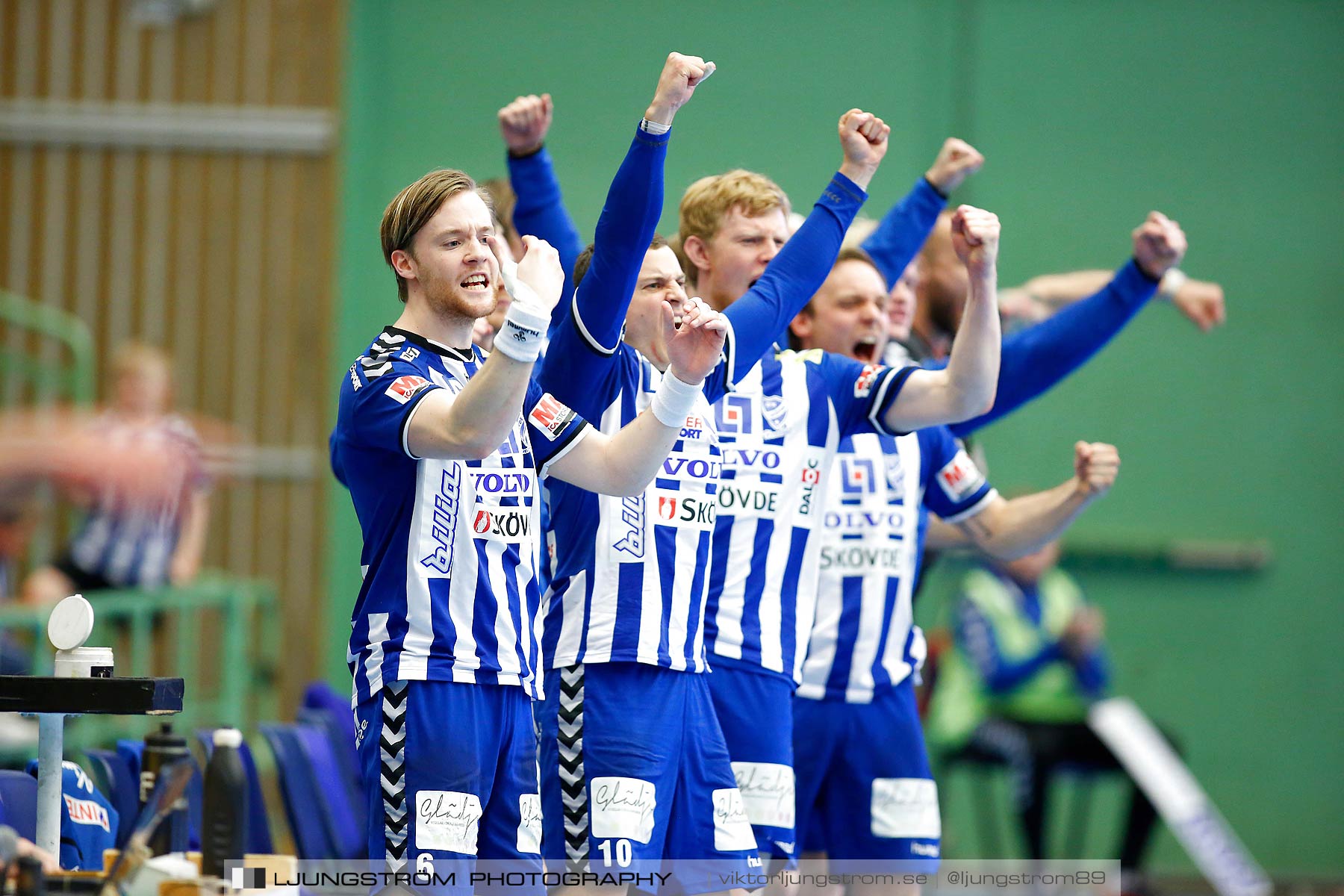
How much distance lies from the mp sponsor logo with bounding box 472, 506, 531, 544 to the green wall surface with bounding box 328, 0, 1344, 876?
271 inches

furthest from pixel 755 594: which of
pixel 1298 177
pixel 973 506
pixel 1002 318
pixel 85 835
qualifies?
pixel 1298 177

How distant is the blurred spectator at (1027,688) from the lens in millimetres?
8508

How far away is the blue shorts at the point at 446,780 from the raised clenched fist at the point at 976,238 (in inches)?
67.4

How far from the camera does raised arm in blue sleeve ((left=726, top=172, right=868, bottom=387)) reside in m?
3.96

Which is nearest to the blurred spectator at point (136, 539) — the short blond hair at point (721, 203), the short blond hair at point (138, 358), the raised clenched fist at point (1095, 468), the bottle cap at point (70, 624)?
the short blond hair at point (138, 358)

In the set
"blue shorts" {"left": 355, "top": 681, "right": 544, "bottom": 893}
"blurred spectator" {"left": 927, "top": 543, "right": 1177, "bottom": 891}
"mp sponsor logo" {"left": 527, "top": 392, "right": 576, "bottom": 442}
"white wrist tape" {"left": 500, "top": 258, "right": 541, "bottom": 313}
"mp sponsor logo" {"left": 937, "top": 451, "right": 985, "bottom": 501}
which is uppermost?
"white wrist tape" {"left": 500, "top": 258, "right": 541, "bottom": 313}

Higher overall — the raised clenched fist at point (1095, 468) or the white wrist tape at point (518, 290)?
the white wrist tape at point (518, 290)

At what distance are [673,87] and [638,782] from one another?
163 centimetres

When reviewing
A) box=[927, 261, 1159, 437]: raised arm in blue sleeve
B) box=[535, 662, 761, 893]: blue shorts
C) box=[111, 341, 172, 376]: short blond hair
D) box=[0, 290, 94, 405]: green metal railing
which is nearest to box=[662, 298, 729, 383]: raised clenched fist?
box=[535, 662, 761, 893]: blue shorts

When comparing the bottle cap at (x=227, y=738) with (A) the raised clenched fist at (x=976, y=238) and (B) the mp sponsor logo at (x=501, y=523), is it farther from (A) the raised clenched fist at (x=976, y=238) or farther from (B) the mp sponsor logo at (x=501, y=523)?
(A) the raised clenched fist at (x=976, y=238)

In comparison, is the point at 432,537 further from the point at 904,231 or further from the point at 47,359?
the point at 47,359

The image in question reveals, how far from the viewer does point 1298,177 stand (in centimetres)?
1032

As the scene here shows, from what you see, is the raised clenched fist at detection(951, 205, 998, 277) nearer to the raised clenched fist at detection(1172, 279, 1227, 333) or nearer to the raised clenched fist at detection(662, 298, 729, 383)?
the raised clenched fist at detection(662, 298, 729, 383)

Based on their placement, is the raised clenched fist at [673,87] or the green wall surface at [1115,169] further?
the green wall surface at [1115,169]
